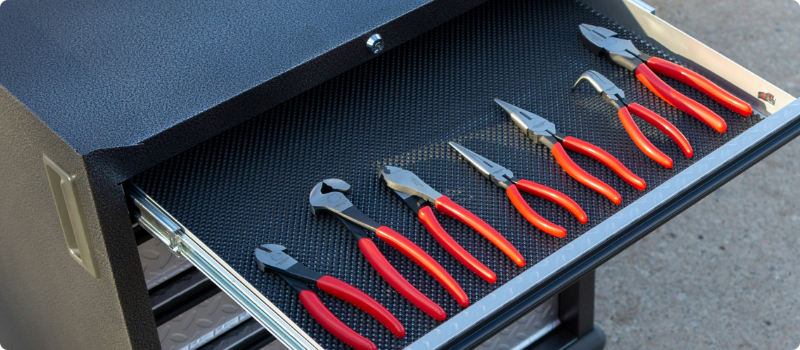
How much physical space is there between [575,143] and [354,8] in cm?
31

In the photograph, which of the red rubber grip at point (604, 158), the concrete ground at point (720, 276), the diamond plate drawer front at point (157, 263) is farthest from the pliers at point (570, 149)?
the concrete ground at point (720, 276)

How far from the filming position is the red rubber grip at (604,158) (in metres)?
0.99

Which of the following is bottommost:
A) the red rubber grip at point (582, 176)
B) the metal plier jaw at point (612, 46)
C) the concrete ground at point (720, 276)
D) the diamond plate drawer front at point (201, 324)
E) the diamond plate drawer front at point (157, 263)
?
the concrete ground at point (720, 276)

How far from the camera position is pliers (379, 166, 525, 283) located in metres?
0.93

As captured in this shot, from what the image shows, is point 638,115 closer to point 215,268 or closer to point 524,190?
point 524,190

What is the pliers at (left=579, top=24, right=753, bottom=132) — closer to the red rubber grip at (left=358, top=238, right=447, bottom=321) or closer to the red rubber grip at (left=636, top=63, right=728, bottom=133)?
the red rubber grip at (left=636, top=63, right=728, bottom=133)

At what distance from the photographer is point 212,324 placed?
151 cm

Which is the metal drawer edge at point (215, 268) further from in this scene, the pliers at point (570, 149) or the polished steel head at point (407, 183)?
the pliers at point (570, 149)

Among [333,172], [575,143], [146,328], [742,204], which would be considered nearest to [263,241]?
[333,172]

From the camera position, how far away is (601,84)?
1115 millimetres

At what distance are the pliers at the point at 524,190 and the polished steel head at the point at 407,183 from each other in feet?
0.21

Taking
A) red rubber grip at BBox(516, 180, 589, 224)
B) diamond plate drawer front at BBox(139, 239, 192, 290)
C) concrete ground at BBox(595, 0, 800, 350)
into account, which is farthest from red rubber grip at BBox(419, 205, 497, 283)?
concrete ground at BBox(595, 0, 800, 350)

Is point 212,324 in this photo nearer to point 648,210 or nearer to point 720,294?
point 648,210

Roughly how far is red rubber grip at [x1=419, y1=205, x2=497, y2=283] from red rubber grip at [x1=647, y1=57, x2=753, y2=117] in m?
0.36
